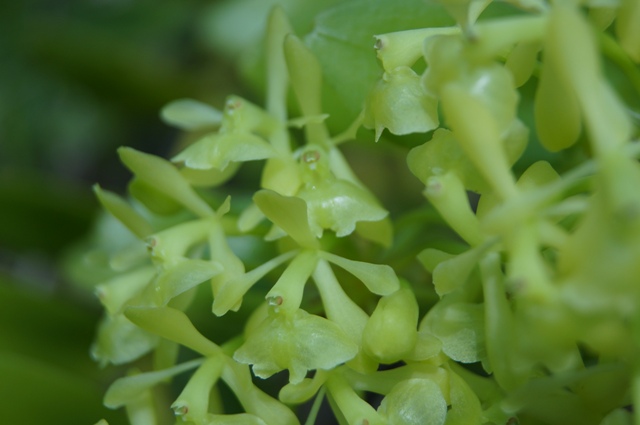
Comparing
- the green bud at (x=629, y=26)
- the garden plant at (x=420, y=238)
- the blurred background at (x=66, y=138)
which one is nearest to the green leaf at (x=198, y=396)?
the garden plant at (x=420, y=238)

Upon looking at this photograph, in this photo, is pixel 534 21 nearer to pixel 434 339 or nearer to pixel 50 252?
pixel 434 339

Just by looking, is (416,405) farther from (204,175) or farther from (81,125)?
(81,125)

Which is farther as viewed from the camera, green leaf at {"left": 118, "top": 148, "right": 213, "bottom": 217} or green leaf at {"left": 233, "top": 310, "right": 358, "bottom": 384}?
green leaf at {"left": 118, "top": 148, "right": 213, "bottom": 217}

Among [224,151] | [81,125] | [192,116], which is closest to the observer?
[224,151]

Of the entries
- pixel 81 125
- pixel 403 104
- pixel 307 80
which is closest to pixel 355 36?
pixel 307 80

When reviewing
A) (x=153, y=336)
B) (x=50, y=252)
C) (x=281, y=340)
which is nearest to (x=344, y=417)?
(x=281, y=340)

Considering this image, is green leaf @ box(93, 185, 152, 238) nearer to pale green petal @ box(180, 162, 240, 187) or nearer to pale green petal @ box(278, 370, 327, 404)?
pale green petal @ box(180, 162, 240, 187)

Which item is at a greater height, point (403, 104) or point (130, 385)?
point (403, 104)

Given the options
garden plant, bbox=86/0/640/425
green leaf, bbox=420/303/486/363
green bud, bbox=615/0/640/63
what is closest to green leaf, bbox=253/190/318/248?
garden plant, bbox=86/0/640/425

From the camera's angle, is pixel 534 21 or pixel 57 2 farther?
pixel 57 2
